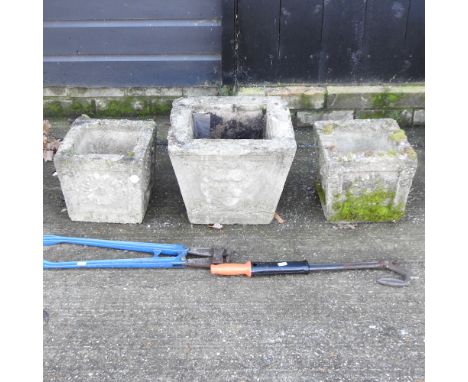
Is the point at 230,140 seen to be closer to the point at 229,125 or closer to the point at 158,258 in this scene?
the point at 229,125

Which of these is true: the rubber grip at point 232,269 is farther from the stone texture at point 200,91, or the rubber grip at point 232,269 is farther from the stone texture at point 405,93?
the stone texture at point 405,93

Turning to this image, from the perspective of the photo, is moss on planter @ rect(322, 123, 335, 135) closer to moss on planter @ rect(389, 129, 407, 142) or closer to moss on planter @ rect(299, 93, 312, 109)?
moss on planter @ rect(389, 129, 407, 142)

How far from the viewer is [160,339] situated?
2.70 m

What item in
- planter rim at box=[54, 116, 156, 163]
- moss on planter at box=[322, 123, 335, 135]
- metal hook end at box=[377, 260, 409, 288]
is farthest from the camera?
moss on planter at box=[322, 123, 335, 135]

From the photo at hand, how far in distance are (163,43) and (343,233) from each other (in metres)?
2.01

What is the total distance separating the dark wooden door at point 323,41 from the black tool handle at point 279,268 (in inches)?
67.6

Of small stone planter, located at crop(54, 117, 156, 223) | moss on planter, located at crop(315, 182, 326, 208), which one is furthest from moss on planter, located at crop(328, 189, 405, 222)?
small stone planter, located at crop(54, 117, 156, 223)

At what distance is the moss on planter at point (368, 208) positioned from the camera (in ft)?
10.9

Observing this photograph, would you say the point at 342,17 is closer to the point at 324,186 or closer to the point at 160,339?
the point at 324,186

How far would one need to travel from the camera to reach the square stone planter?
3.21 meters

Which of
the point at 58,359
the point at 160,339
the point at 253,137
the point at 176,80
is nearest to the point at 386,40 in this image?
the point at 253,137

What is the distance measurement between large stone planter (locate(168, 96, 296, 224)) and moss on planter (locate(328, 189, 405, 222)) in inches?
15.7

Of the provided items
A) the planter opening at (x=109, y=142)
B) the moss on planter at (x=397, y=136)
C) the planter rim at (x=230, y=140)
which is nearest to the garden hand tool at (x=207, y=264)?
the planter rim at (x=230, y=140)

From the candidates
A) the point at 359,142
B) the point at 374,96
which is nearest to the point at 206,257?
the point at 359,142
